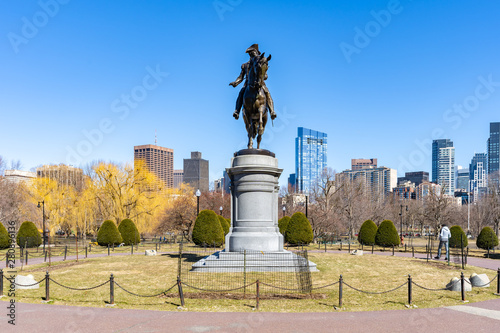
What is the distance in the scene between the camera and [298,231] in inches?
1435

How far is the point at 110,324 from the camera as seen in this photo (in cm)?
962

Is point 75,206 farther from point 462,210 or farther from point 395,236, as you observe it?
point 462,210

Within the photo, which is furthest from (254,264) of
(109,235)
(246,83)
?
(109,235)

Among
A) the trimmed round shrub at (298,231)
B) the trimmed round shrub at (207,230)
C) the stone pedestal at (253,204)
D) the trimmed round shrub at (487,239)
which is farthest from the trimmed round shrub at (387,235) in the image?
the stone pedestal at (253,204)

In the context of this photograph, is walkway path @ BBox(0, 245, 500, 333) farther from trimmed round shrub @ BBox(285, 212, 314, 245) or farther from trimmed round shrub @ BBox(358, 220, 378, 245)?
trimmed round shrub @ BBox(358, 220, 378, 245)

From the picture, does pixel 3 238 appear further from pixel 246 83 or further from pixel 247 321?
pixel 247 321

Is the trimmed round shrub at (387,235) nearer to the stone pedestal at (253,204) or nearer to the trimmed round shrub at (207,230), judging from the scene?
the trimmed round shrub at (207,230)

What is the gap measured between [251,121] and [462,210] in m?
87.3

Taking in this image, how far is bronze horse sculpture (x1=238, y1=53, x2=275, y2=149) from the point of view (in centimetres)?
1895

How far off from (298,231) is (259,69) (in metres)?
20.8

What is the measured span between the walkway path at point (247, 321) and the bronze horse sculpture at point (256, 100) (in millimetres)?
10977

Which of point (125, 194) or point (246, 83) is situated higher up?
point (246, 83)

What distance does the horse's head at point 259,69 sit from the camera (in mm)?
18812

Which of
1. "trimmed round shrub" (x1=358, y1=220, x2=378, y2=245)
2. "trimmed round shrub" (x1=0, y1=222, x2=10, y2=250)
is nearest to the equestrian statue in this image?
"trimmed round shrub" (x1=358, y1=220, x2=378, y2=245)
